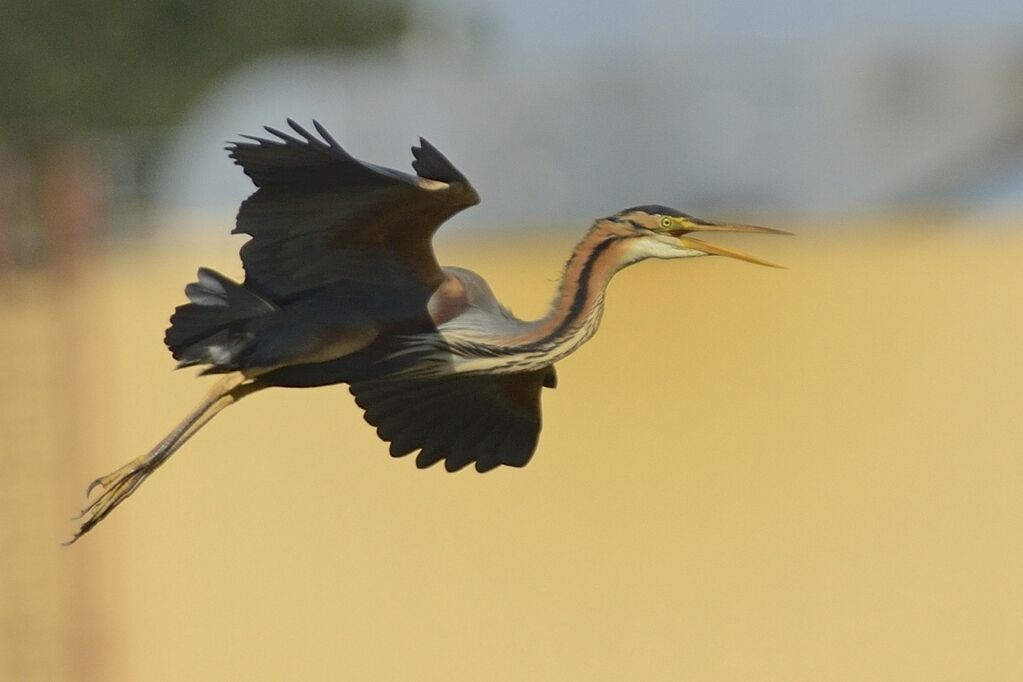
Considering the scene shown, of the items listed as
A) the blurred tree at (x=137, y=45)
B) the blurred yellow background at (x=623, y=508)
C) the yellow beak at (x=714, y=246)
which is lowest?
the blurred yellow background at (x=623, y=508)

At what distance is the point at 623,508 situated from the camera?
14.9 metres

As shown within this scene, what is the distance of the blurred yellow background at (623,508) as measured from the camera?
14.4 metres

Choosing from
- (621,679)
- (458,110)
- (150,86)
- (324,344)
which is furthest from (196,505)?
(150,86)

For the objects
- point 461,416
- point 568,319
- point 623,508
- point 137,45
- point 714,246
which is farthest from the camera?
point 137,45

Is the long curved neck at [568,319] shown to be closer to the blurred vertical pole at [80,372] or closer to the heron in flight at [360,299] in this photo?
the heron in flight at [360,299]

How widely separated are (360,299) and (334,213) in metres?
0.27

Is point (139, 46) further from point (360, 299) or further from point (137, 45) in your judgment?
point (360, 299)

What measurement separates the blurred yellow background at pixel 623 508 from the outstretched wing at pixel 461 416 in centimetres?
810

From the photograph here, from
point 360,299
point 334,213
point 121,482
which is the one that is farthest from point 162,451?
point 334,213

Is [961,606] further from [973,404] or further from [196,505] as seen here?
[196,505]

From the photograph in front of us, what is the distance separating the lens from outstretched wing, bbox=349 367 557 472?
6301 millimetres

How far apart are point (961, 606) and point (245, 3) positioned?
2589 cm

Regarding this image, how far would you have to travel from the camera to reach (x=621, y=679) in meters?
14.9

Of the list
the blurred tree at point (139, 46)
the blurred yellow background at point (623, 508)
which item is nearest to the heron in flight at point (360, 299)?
the blurred yellow background at point (623, 508)
